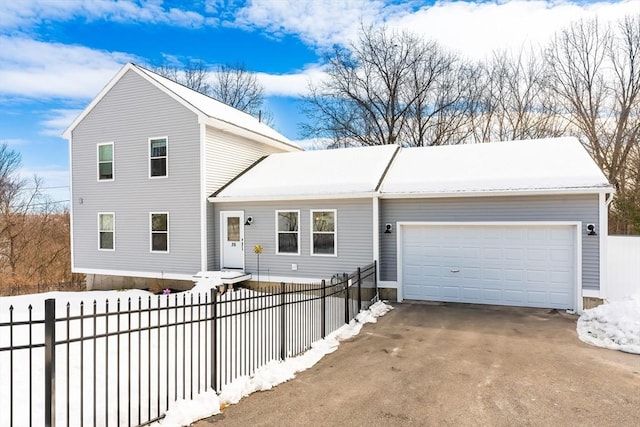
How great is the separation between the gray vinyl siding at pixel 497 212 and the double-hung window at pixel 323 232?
148 cm

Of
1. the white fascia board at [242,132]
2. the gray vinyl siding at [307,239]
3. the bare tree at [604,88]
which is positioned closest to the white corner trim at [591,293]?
the gray vinyl siding at [307,239]

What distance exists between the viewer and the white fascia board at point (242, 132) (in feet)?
42.5

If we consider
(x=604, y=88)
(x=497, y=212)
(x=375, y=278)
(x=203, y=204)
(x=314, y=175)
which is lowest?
(x=375, y=278)

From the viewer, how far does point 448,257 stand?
10.8m

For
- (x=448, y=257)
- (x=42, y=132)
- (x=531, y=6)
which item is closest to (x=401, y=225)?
(x=448, y=257)

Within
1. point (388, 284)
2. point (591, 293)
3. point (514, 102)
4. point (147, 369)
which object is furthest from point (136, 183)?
point (514, 102)

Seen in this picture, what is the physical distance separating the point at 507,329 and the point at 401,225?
157 inches

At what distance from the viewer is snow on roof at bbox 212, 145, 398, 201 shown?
11.7m

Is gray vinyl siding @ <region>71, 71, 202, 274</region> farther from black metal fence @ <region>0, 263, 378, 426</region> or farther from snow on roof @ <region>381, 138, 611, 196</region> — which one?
snow on roof @ <region>381, 138, 611, 196</region>

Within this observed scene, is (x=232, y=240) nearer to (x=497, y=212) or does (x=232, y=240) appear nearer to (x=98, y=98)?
(x=98, y=98)

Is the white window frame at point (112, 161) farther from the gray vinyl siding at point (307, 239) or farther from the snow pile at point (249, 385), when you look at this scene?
the snow pile at point (249, 385)

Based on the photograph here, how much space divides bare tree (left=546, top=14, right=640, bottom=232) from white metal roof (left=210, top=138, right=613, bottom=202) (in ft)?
37.3

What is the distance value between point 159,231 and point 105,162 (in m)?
3.53

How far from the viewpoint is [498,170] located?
11023 mm
